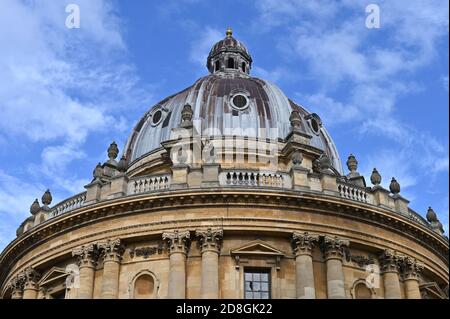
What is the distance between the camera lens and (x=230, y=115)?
37.2 meters

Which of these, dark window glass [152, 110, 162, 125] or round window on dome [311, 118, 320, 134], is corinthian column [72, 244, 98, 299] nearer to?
dark window glass [152, 110, 162, 125]

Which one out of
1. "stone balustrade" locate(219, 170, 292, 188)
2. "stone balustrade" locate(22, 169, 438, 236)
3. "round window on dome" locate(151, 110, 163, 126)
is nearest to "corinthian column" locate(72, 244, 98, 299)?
"stone balustrade" locate(22, 169, 438, 236)

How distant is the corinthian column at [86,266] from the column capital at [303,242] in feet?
27.5

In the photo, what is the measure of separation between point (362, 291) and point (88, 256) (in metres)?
11.6

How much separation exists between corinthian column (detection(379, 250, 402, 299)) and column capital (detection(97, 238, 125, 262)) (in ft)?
36.7

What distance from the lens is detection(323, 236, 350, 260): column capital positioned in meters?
27.9

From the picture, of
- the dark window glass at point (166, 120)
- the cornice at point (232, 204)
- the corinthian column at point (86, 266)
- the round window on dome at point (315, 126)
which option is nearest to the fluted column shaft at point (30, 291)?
the cornice at point (232, 204)

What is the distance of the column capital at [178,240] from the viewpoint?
27516mm

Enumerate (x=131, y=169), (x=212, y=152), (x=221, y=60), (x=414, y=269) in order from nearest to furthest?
(x=414, y=269) → (x=212, y=152) → (x=131, y=169) → (x=221, y=60)

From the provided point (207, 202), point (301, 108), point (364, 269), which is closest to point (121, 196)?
point (207, 202)

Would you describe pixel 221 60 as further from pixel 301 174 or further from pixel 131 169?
pixel 301 174
